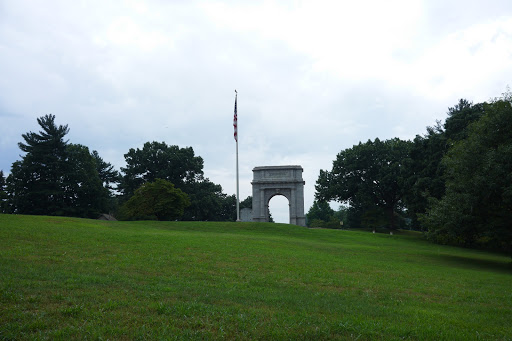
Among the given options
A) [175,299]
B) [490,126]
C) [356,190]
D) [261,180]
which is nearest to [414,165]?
[356,190]

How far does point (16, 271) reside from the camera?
9430 millimetres

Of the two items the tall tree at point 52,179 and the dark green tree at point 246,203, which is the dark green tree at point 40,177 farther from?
the dark green tree at point 246,203

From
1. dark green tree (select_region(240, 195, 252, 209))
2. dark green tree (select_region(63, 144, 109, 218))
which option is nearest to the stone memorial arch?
dark green tree (select_region(63, 144, 109, 218))

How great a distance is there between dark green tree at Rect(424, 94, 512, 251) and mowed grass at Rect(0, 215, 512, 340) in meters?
6.87

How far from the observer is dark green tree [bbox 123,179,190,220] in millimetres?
46156

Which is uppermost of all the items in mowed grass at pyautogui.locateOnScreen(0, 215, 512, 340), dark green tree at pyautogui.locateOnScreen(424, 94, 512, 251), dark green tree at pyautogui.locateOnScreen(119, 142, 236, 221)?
dark green tree at pyautogui.locateOnScreen(119, 142, 236, 221)

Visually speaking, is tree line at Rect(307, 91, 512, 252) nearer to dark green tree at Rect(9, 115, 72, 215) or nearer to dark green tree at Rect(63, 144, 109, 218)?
dark green tree at Rect(63, 144, 109, 218)

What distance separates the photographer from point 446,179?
114 feet

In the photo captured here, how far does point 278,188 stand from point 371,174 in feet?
52.8

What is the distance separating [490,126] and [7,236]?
83.0 ft

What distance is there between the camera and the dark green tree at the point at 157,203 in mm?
46156

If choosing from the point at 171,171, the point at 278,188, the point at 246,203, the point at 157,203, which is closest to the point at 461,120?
the point at 278,188

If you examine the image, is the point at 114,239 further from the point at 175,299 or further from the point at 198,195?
the point at 198,195

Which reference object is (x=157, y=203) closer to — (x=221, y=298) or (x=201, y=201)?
(x=201, y=201)
